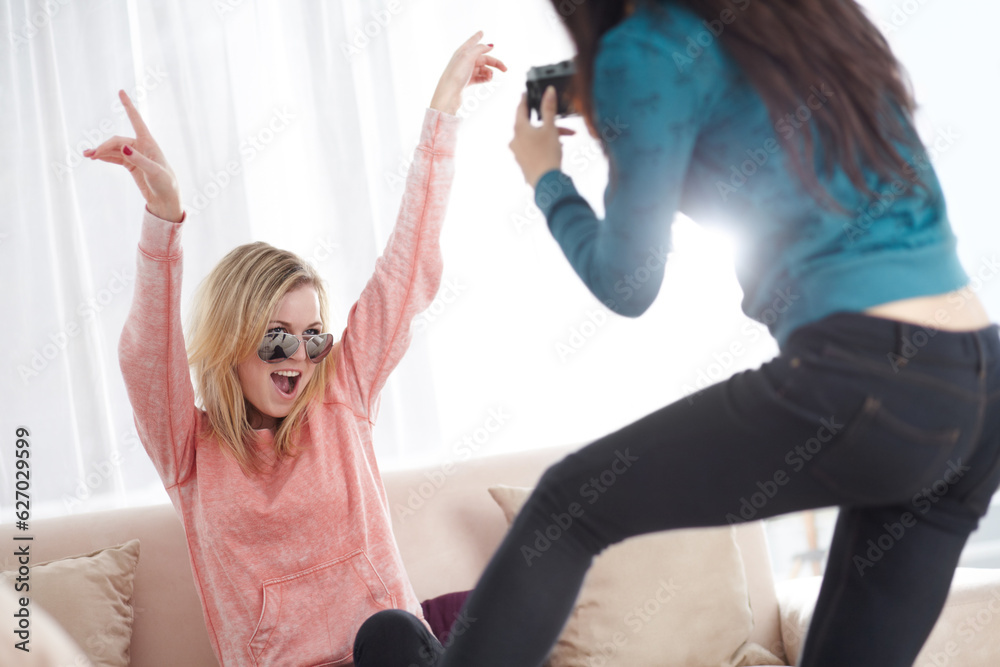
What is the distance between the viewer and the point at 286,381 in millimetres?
1603

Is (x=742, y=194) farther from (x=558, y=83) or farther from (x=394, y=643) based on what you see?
(x=394, y=643)

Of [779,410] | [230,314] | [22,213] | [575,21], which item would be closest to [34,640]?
[779,410]

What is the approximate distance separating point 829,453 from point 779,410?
0.19 ft

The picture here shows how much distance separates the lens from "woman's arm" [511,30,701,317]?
74cm

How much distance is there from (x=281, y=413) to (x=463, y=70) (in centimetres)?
73

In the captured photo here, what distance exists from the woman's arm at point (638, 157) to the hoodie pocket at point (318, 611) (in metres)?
0.87

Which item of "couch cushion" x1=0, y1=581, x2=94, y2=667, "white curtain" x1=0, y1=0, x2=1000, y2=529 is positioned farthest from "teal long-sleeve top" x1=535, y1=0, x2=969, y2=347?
"white curtain" x1=0, y1=0, x2=1000, y2=529

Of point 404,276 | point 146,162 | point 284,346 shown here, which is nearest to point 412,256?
point 404,276

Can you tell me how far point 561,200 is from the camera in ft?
2.93

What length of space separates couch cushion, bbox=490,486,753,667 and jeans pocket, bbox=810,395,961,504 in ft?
3.74

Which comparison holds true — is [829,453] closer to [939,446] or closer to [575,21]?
[939,446]

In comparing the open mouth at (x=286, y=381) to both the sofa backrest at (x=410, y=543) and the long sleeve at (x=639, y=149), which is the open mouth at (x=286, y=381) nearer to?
the sofa backrest at (x=410, y=543)

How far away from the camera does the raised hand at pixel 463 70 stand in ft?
4.76

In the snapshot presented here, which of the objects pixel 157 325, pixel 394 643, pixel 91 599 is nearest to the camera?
pixel 394 643
